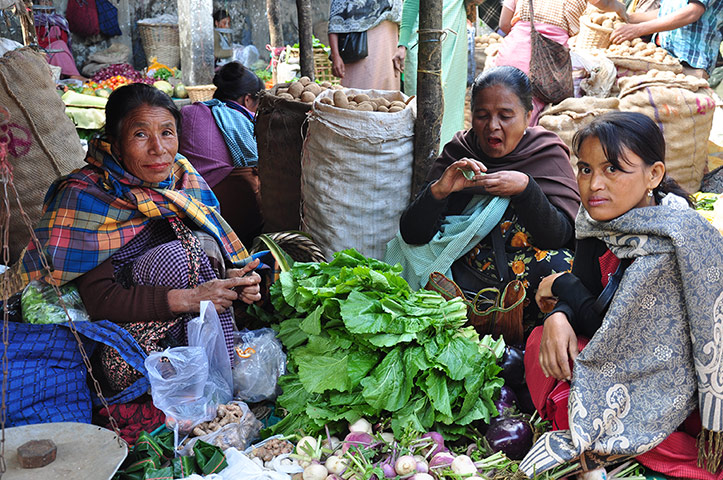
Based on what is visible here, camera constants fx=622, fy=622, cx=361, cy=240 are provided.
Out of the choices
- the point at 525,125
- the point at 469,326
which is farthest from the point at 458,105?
the point at 469,326

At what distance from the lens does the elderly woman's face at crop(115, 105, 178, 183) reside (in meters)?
2.54

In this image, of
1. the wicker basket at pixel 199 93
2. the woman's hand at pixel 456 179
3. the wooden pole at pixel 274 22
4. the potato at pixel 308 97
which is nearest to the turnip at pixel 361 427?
the woman's hand at pixel 456 179

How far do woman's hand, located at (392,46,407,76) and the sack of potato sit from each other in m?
1.87

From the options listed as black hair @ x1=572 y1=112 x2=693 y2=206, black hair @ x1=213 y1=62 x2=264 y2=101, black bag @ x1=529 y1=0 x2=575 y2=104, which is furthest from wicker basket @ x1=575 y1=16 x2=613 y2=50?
black hair @ x1=572 y1=112 x2=693 y2=206

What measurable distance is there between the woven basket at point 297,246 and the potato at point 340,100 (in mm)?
690

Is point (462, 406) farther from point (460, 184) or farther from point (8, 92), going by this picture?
point (8, 92)

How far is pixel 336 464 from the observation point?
6.45ft

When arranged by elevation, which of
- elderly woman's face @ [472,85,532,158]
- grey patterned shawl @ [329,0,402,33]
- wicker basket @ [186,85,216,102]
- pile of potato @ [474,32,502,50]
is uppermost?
grey patterned shawl @ [329,0,402,33]

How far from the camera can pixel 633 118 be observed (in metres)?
1.94

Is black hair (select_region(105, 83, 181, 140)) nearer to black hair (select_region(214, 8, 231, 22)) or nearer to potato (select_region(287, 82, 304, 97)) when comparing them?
potato (select_region(287, 82, 304, 97))

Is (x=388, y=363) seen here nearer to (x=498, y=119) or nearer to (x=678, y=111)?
(x=498, y=119)

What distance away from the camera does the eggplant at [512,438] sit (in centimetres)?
202

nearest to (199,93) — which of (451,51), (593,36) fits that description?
(451,51)

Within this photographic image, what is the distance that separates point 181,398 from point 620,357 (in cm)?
150
